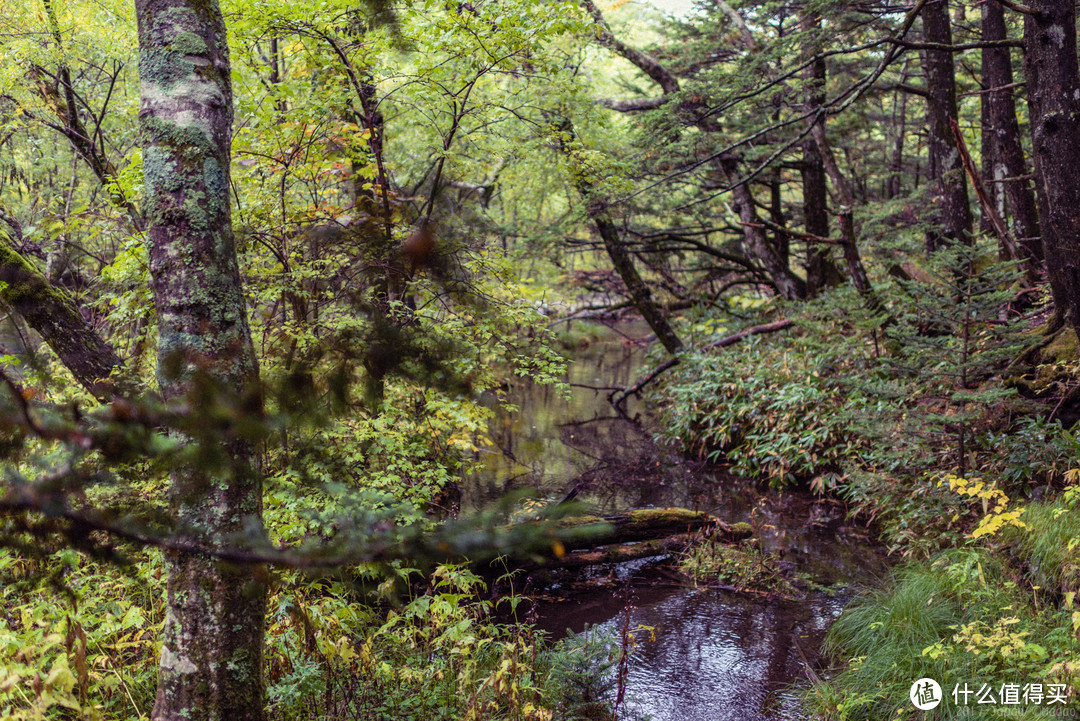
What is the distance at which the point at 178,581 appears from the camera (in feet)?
7.89

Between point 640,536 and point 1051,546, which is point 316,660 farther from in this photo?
point 1051,546

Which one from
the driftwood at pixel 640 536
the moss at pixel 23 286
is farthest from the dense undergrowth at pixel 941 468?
the moss at pixel 23 286

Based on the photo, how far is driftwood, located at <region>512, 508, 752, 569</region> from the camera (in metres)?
6.06

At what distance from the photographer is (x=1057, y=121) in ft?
16.4

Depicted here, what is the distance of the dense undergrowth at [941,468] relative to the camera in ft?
11.9

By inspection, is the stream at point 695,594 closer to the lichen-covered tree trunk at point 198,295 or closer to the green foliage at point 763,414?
the green foliage at point 763,414

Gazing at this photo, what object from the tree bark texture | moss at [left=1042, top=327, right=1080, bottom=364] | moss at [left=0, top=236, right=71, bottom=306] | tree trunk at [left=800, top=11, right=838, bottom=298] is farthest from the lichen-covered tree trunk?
tree trunk at [left=800, top=11, right=838, bottom=298]

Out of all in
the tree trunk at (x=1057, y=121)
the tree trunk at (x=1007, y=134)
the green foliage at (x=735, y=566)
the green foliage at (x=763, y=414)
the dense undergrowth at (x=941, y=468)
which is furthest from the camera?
the green foliage at (x=763, y=414)

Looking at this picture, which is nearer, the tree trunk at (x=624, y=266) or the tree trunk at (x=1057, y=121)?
the tree trunk at (x=1057, y=121)

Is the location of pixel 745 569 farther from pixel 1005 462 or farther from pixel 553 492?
pixel 553 492

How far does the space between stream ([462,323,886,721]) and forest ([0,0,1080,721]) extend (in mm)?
45

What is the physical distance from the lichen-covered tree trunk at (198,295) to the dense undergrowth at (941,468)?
332 cm

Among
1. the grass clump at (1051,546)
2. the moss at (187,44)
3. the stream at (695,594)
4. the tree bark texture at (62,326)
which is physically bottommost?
the stream at (695,594)

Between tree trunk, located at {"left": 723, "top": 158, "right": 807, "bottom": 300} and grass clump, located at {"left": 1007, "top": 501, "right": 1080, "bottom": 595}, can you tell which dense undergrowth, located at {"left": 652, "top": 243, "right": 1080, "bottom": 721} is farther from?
tree trunk, located at {"left": 723, "top": 158, "right": 807, "bottom": 300}
